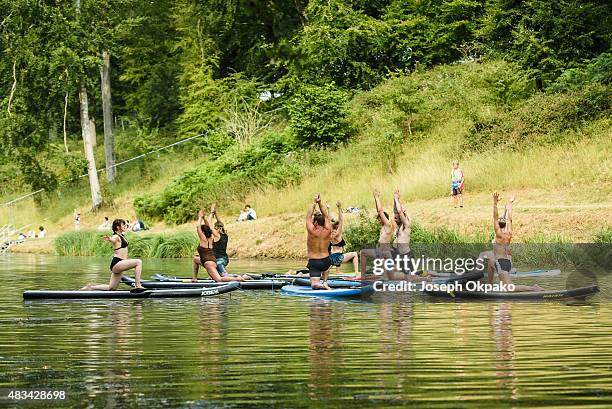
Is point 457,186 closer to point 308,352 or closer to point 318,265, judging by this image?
point 318,265

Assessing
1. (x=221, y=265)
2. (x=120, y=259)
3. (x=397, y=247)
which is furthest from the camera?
(x=221, y=265)

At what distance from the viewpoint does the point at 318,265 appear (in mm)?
23031

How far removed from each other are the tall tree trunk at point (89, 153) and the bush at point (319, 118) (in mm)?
10308

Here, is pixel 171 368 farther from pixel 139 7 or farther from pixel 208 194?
pixel 139 7

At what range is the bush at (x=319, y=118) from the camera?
4841cm

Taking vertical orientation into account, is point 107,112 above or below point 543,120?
above

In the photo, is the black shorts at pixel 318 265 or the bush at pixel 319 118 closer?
the black shorts at pixel 318 265

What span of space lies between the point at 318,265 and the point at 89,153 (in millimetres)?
32694

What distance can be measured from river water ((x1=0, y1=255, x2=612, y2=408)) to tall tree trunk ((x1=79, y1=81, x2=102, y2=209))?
31395 millimetres

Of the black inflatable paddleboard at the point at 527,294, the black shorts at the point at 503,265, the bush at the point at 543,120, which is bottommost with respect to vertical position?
the black inflatable paddleboard at the point at 527,294

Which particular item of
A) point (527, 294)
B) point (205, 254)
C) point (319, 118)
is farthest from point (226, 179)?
point (527, 294)

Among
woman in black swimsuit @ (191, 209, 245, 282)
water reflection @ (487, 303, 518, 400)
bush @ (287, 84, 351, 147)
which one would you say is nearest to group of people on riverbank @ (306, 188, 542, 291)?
water reflection @ (487, 303, 518, 400)

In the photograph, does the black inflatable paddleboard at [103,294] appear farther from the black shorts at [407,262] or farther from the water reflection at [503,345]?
the water reflection at [503,345]

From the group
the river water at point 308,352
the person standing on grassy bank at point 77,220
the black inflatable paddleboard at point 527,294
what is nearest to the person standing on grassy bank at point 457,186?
the river water at point 308,352
